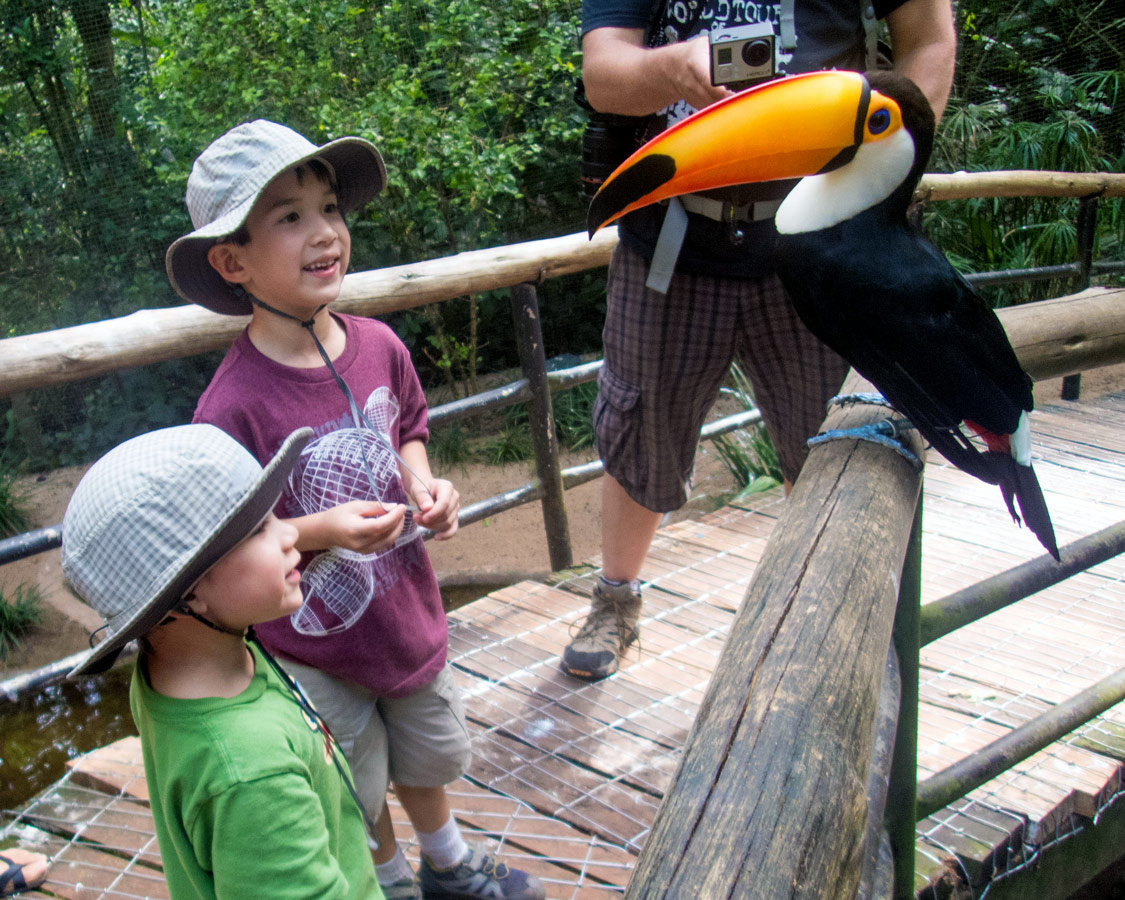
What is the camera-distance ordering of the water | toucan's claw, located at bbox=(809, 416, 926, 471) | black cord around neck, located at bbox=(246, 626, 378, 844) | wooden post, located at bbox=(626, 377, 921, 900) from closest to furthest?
1. wooden post, located at bbox=(626, 377, 921, 900)
2. black cord around neck, located at bbox=(246, 626, 378, 844)
3. toucan's claw, located at bbox=(809, 416, 926, 471)
4. the water

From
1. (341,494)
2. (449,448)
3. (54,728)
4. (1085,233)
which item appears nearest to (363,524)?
(341,494)

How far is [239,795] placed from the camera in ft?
3.18

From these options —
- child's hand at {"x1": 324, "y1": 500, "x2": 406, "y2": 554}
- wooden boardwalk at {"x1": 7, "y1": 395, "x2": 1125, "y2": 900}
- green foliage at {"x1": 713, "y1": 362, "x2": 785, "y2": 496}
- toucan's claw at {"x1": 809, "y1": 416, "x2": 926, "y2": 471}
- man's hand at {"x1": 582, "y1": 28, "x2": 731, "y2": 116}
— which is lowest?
green foliage at {"x1": 713, "y1": 362, "x2": 785, "y2": 496}

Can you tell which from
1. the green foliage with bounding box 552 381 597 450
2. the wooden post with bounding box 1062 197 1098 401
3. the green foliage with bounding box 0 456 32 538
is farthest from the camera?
Result: the green foliage with bounding box 552 381 597 450

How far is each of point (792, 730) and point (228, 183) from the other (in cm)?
110

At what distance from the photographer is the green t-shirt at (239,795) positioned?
3.16 feet

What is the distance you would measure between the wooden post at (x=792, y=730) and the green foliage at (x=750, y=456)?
2.85m

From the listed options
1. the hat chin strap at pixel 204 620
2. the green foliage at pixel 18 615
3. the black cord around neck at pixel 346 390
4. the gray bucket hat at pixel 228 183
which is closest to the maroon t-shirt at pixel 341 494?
the black cord around neck at pixel 346 390

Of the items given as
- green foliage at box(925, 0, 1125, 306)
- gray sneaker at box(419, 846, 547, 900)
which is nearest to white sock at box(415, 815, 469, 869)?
gray sneaker at box(419, 846, 547, 900)

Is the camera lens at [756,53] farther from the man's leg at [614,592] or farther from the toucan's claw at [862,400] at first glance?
the man's leg at [614,592]

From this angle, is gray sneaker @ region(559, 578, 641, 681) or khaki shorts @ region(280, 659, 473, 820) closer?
khaki shorts @ region(280, 659, 473, 820)

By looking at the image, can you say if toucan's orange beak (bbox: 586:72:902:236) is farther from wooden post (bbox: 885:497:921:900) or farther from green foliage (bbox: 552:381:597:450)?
green foliage (bbox: 552:381:597:450)

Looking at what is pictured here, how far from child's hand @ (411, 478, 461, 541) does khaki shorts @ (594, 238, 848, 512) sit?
2.09 feet

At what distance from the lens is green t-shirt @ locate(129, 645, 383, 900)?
0.96 metres
